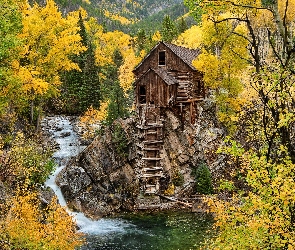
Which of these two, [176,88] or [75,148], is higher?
[176,88]

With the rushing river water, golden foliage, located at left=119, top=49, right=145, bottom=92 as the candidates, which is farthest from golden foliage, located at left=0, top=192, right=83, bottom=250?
golden foliage, located at left=119, top=49, right=145, bottom=92

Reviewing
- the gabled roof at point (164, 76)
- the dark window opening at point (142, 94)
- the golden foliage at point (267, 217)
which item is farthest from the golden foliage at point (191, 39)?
the golden foliage at point (267, 217)

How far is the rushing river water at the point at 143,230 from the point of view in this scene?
23.8 m

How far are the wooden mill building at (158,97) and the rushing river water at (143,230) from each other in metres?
4.96

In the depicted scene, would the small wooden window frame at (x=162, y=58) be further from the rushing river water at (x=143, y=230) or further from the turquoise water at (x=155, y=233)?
the turquoise water at (x=155, y=233)

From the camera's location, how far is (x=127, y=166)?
34094 millimetres

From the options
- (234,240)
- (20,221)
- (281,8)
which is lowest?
(20,221)

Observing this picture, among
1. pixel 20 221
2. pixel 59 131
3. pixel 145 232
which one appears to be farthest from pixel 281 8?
pixel 20 221

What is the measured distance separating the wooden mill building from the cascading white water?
6451 mm

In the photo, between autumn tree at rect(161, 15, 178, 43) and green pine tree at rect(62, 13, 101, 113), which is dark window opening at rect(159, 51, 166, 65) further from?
autumn tree at rect(161, 15, 178, 43)

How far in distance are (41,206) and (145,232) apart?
7569 mm

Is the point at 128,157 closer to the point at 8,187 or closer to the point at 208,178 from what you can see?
the point at 208,178

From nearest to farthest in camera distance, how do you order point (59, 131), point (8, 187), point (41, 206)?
point (8, 187)
point (41, 206)
point (59, 131)

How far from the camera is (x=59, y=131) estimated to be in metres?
40.6
